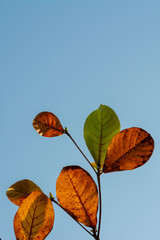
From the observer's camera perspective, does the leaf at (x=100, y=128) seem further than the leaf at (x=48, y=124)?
No

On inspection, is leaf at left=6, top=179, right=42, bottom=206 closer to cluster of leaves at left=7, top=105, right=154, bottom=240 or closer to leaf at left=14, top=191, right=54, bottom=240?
cluster of leaves at left=7, top=105, right=154, bottom=240

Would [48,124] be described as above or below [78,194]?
above

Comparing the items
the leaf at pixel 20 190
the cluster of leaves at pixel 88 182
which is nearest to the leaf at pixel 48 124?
the cluster of leaves at pixel 88 182

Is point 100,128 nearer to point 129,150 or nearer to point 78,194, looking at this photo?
point 129,150

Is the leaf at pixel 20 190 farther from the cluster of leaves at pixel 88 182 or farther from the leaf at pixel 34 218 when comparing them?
the leaf at pixel 34 218

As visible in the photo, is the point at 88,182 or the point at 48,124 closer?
the point at 88,182

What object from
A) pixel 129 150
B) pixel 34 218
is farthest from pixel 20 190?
pixel 129 150

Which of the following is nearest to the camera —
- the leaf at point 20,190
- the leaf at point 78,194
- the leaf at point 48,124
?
the leaf at point 78,194

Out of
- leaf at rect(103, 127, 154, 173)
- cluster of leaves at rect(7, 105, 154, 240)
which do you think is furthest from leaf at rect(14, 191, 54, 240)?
leaf at rect(103, 127, 154, 173)
